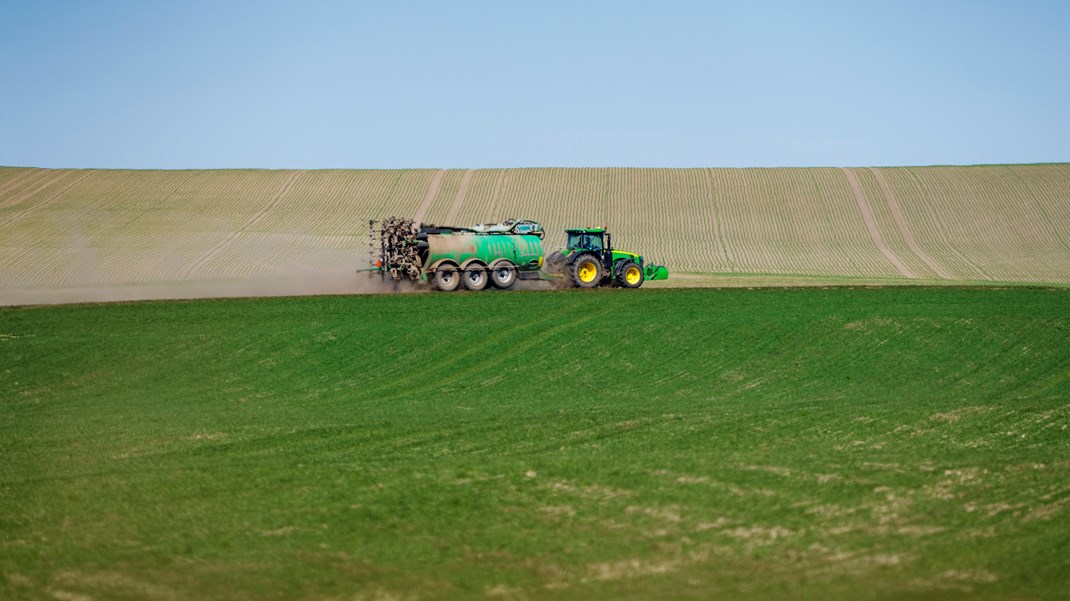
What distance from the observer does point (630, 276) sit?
131 ft

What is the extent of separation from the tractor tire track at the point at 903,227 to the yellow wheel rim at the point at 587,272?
25422mm

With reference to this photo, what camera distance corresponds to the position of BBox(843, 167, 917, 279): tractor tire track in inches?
2436

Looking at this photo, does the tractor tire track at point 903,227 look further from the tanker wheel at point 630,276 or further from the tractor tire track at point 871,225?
the tanker wheel at point 630,276

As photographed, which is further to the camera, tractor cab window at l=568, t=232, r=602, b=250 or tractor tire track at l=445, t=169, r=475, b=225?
tractor tire track at l=445, t=169, r=475, b=225

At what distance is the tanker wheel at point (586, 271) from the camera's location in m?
39.2

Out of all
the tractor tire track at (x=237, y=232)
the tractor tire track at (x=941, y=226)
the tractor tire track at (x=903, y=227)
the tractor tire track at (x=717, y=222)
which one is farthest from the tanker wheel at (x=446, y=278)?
the tractor tire track at (x=941, y=226)

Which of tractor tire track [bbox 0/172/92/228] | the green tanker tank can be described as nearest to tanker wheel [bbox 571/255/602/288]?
the green tanker tank

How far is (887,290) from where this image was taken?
3744 cm

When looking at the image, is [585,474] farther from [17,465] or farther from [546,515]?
[17,465]

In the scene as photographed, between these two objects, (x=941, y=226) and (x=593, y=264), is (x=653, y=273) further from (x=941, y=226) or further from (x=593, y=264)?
(x=941, y=226)

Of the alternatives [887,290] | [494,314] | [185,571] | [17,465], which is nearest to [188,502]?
[185,571]

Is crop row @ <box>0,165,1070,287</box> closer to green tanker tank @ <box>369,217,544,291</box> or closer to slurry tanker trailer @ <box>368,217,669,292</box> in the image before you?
green tanker tank @ <box>369,217,544,291</box>

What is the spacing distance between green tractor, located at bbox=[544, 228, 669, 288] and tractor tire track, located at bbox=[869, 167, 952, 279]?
79.2ft

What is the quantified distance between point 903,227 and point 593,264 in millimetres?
40034
